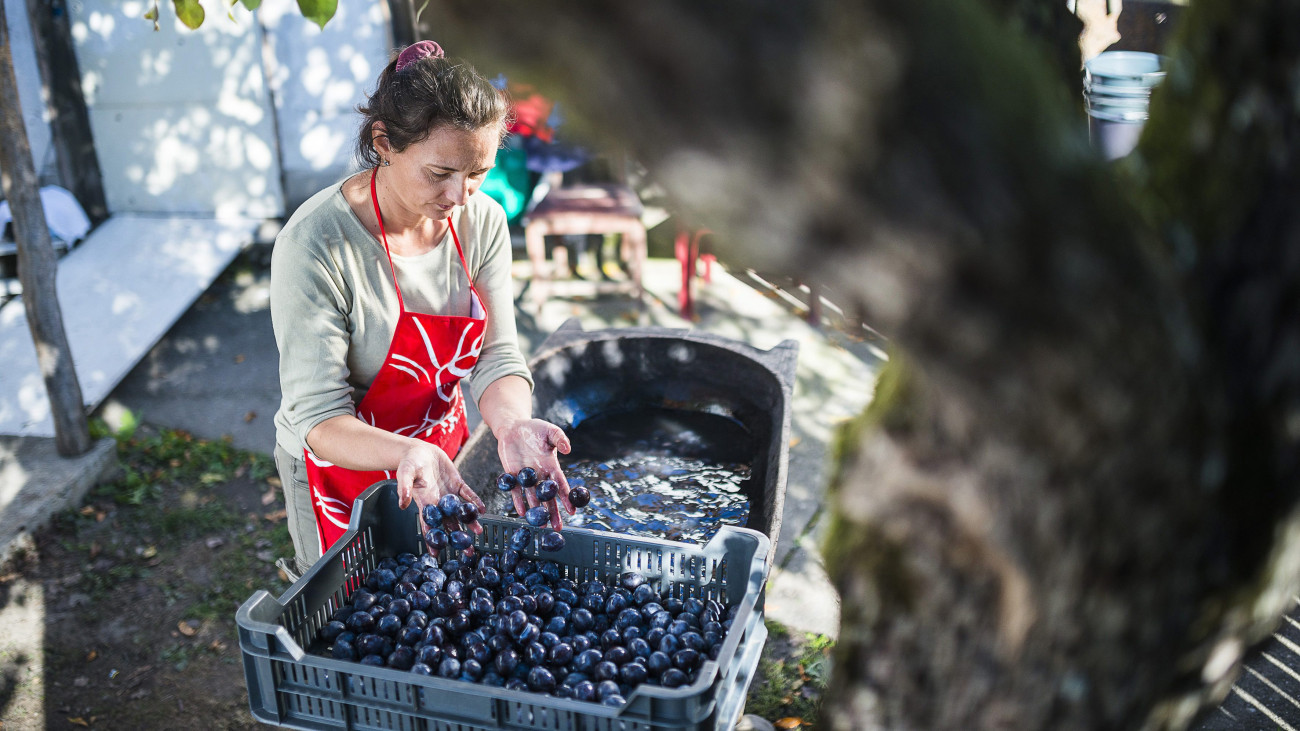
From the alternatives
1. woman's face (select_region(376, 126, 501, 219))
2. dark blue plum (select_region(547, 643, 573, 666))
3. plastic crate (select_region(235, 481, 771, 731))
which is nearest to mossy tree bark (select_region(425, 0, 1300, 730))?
plastic crate (select_region(235, 481, 771, 731))

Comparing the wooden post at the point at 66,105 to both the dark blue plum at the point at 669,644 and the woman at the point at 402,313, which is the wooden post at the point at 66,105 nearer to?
the woman at the point at 402,313

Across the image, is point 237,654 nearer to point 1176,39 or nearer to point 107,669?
point 107,669

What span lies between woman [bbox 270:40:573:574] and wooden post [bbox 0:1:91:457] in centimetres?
281

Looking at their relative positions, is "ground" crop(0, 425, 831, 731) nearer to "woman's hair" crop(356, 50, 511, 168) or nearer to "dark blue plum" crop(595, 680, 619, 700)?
"dark blue plum" crop(595, 680, 619, 700)

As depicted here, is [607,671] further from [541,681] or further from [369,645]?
[369,645]

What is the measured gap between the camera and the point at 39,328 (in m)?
4.71

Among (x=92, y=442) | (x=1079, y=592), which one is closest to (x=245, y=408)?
(x=92, y=442)

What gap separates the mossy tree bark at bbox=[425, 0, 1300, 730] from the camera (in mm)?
702

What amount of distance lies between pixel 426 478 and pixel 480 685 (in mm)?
626

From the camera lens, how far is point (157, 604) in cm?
419

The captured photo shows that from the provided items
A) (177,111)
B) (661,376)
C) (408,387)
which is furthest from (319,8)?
(177,111)

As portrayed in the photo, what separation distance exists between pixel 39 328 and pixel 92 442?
28.6 inches

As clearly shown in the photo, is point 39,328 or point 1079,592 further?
point 39,328

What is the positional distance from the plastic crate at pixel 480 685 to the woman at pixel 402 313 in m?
0.20
